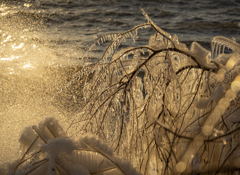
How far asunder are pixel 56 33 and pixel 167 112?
583cm

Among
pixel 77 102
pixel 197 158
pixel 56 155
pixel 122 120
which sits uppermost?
pixel 56 155

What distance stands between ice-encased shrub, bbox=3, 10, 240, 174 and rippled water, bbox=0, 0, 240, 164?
784mm

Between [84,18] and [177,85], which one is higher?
[177,85]

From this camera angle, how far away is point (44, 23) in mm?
7871

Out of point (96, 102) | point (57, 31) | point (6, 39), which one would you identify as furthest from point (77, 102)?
point (57, 31)

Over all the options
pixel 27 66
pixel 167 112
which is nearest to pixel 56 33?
pixel 27 66

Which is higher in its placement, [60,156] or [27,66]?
[60,156]

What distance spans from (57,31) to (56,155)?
649cm

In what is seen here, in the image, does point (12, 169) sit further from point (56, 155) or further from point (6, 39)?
point (6, 39)

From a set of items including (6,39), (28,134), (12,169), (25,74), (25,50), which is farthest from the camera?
(6,39)

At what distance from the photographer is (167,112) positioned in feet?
5.59

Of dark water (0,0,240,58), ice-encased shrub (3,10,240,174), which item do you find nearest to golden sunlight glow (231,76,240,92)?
ice-encased shrub (3,10,240,174)

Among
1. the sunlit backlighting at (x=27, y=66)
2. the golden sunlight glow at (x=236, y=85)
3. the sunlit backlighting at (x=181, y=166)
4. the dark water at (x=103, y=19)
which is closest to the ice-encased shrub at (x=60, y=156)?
the sunlit backlighting at (x=181, y=166)

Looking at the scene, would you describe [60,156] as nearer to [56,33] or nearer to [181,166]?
[181,166]
